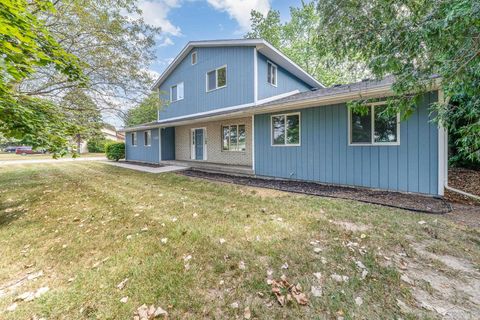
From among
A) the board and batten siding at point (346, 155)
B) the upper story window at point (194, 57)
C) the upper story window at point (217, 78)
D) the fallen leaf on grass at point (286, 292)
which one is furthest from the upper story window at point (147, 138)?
the fallen leaf on grass at point (286, 292)

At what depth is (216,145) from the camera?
12125mm

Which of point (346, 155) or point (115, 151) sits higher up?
point (115, 151)

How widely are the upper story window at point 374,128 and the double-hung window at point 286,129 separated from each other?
179cm

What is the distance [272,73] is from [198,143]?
582 centimetres

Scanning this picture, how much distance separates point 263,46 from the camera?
9430 millimetres

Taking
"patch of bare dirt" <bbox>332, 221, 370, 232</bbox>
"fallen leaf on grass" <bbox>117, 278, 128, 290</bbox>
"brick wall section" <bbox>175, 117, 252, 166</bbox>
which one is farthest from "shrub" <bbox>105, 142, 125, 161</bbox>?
"patch of bare dirt" <bbox>332, 221, 370, 232</bbox>

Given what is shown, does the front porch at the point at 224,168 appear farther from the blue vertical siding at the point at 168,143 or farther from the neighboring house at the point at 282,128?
the blue vertical siding at the point at 168,143

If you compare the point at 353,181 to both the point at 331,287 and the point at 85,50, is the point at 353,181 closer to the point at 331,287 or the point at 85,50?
the point at 331,287

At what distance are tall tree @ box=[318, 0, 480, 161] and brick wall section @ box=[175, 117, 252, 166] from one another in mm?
6921

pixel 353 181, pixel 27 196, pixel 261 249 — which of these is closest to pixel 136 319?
pixel 261 249

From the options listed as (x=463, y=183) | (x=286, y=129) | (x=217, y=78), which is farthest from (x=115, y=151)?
(x=463, y=183)

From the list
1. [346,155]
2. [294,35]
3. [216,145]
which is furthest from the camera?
[294,35]

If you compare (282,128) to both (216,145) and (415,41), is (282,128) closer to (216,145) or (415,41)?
(216,145)

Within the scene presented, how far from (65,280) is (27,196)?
5586mm
